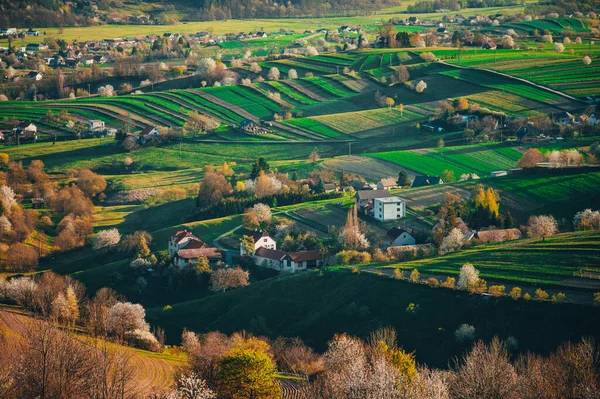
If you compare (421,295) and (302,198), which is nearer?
(421,295)

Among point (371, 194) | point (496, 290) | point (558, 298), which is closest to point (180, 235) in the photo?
point (371, 194)

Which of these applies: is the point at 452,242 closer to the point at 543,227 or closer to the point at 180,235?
the point at 543,227

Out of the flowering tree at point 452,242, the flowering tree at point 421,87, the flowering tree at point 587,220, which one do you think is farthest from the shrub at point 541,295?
the flowering tree at point 421,87

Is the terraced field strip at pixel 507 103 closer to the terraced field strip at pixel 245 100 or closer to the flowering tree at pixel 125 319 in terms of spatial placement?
the terraced field strip at pixel 245 100

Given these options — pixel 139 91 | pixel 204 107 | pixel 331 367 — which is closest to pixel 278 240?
pixel 331 367

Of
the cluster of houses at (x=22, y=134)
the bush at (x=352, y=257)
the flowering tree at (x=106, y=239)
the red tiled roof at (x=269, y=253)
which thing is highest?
the bush at (x=352, y=257)

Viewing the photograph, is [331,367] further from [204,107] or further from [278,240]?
[204,107]

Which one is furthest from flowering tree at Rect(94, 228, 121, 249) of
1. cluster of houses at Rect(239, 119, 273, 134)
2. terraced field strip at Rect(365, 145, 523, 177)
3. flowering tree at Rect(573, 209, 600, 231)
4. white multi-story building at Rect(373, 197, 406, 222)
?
cluster of houses at Rect(239, 119, 273, 134)
